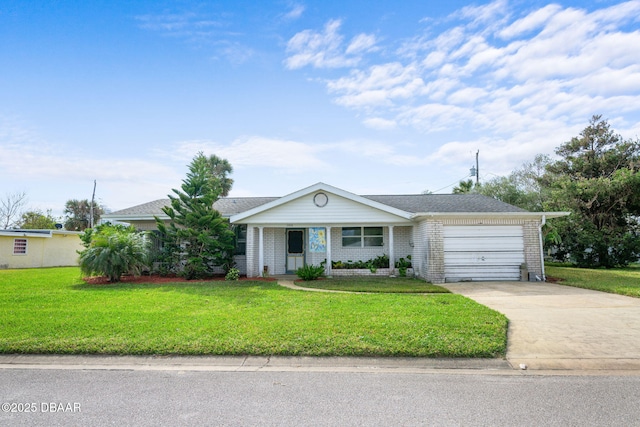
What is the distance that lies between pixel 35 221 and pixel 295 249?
1393 inches

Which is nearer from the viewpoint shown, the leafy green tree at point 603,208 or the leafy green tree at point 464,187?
the leafy green tree at point 603,208

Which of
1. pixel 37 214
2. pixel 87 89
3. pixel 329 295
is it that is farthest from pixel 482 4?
pixel 37 214

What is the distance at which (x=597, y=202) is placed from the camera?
2122 centimetres

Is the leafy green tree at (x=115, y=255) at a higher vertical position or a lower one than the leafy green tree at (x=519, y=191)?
lower

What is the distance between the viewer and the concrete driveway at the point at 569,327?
15.8 ft

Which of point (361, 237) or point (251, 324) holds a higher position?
point (361, 237)

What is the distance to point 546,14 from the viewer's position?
372 inches

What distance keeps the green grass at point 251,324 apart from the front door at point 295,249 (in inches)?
239

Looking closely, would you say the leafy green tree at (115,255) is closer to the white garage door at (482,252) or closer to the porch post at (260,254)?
the porch post at (260,254)

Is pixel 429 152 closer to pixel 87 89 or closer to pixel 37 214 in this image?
pixel 87 89

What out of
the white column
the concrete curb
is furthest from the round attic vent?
the concrete curb

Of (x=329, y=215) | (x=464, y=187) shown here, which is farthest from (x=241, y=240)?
(x=464, y=187)

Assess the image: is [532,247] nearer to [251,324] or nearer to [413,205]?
[413,205]

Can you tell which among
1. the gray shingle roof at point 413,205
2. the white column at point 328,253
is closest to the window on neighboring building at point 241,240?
the gray shingle roof at point 413,205
